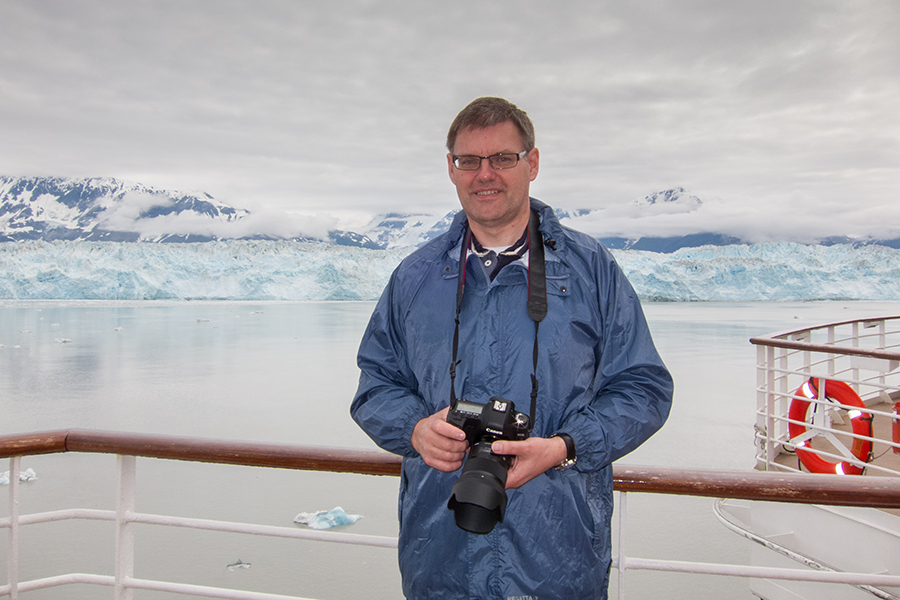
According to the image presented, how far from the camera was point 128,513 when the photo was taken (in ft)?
3.48

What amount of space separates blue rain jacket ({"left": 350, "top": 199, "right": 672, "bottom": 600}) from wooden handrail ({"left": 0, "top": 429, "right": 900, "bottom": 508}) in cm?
10

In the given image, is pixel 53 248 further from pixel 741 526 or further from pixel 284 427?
pixel 741 526

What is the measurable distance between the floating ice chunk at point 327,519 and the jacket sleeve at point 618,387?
12.0ft

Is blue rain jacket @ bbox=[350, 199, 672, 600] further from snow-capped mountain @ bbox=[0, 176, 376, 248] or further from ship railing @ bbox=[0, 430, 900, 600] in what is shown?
snow-capped mountain @ bbox=[0, 176, 376, 248]

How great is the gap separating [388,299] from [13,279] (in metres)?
29.4

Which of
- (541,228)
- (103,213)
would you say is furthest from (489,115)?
(103,213)

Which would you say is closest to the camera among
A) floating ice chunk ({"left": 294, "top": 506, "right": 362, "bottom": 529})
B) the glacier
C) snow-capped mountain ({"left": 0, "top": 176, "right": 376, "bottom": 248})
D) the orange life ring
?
the orange life ring

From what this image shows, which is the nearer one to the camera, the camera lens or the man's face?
the camera lens

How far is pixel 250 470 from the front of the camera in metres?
5.62

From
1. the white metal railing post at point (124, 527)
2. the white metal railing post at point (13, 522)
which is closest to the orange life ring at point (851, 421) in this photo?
the white metal railing post at point (124, 527)

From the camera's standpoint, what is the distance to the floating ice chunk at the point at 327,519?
13.4ft

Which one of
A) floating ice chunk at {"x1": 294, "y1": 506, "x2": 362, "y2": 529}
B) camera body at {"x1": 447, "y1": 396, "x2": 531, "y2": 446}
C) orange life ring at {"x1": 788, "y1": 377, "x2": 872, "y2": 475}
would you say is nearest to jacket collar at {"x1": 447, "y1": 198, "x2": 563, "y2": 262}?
camera body at {"x1": 447, "y1": 396, "x2": 531, "y2": 446}

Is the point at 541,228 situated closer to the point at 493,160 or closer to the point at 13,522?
the point at 493,160

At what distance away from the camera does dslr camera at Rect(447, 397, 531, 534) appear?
72cm
